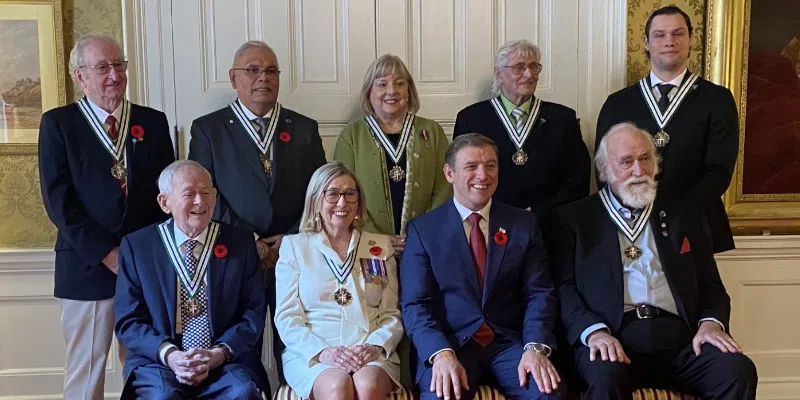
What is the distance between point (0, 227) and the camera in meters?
3.55

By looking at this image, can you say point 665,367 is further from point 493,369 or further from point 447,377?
point 447,377

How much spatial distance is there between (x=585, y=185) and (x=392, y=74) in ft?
3.27

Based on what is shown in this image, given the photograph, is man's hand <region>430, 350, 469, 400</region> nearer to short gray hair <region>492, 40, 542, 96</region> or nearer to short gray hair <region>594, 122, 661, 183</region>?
short gray hair <region>594, 122, 661, 183</region>

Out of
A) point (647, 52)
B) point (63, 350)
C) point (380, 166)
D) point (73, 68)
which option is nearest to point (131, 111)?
point (73, 68)

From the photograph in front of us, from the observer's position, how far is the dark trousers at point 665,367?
2.54 meters

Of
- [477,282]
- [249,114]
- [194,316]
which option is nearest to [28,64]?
[249,114]

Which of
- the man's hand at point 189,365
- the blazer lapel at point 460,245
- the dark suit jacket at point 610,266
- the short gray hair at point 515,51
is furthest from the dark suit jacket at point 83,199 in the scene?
the dark suit jacket at point 610,266

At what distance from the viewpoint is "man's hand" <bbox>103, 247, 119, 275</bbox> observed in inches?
113

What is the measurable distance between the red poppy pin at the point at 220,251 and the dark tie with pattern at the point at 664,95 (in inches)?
76.2

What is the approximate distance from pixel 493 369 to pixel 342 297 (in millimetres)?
612

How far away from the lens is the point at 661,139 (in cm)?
317

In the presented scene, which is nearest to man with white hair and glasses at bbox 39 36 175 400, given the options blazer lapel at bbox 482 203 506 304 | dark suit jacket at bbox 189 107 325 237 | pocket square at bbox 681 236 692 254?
dark suit jacket at bbox 189 107 325 237

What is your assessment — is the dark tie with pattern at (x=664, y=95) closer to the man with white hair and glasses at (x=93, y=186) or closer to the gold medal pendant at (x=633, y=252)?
the gold medal pendant at (x=633, y=252)

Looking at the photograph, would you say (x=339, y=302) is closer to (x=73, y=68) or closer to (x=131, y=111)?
(x=131, y=111)
